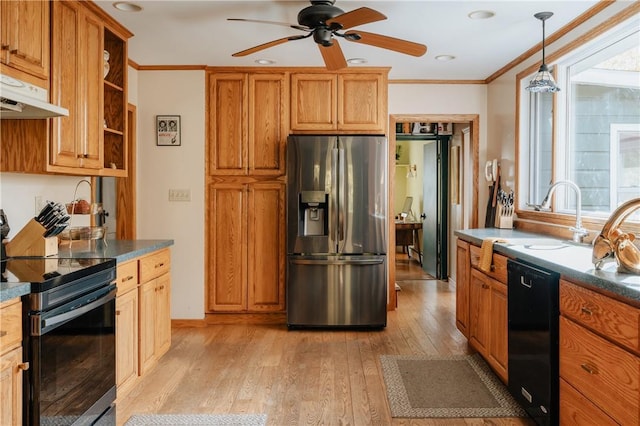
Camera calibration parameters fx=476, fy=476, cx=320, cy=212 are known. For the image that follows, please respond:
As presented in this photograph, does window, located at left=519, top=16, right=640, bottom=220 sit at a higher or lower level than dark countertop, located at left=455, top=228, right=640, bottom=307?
higher

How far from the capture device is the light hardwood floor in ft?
8.70

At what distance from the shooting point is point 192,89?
4.39 m

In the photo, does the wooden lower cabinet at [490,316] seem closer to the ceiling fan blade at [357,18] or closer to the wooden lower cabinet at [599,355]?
the wooden lower cabinet at [599,355]

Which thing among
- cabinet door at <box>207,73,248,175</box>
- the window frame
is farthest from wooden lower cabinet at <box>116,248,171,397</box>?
the window frame

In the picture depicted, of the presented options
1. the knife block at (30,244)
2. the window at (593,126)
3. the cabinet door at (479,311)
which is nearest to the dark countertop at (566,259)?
the cabinet door at (479,311)

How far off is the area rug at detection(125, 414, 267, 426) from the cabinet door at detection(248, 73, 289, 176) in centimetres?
238

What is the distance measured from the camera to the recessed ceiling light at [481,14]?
299 cm

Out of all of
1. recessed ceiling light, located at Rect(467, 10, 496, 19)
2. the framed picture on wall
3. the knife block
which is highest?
recessed ceiling light, located at Rect(467, 10, 496, 19)

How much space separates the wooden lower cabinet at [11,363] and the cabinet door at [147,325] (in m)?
1.20

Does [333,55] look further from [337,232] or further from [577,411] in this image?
[577,411]

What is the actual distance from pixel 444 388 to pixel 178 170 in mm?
2942

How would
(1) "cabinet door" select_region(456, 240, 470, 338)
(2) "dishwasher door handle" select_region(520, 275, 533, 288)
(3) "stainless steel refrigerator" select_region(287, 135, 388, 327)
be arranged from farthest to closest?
(3) "stainless steel refrigerator" select_region(287, 135, 388, 327)
(1) "cabinet door" select_region(456, 240, 470, 338)
(2) "dishwasher door handle" select_region(520, 275, 533, 288)

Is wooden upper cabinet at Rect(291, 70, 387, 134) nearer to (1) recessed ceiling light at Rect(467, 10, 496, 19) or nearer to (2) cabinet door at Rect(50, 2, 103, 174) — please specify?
(1) recessed ceiling light at Rect(467, 10, 496, 19)

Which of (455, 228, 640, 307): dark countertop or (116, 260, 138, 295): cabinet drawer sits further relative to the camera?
(116, 260, 138, 295): cabinet drawer
